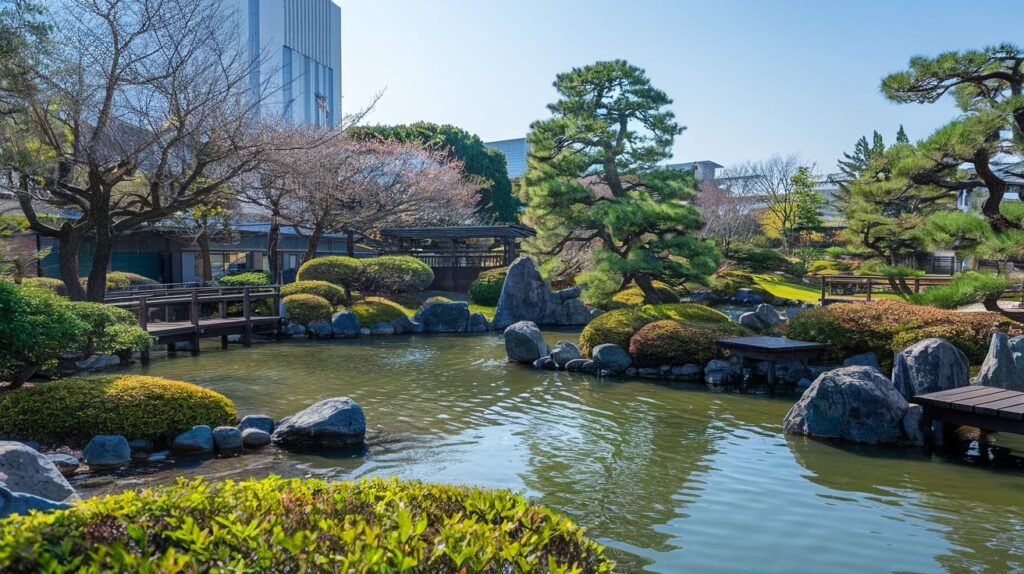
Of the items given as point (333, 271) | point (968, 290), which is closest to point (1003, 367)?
point (968, 290)

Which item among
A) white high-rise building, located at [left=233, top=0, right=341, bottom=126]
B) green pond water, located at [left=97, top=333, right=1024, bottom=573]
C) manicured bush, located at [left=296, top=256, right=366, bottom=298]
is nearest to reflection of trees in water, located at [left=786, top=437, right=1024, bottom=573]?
green pond water, located at [left=97, top=333, right=1024, bottom=573]

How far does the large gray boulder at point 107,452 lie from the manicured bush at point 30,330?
4.32ft

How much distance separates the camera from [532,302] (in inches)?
899

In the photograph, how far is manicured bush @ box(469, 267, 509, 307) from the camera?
1109 inches

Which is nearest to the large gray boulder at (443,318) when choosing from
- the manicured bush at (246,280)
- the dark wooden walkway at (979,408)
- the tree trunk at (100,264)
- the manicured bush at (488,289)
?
the manicured bush at (488,289)

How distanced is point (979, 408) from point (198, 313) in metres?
16.7

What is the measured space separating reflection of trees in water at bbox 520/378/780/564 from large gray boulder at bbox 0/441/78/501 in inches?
160

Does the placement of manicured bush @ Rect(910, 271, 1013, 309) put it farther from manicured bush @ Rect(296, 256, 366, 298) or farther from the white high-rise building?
the white high-rise building

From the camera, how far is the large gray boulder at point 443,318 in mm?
21688

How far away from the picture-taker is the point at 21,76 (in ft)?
39.3

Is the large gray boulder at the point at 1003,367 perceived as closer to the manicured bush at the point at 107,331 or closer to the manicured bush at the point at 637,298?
the manicured bush at the point at 107,331

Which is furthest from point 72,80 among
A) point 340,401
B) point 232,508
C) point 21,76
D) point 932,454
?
point 932,454

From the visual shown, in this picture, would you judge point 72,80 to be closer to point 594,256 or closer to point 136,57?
point 136,57

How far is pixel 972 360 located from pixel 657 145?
37.8ft
